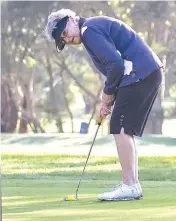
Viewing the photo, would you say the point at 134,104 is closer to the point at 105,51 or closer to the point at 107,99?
the point at 107,99

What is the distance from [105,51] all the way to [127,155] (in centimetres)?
76

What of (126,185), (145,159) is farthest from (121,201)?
(145,159)

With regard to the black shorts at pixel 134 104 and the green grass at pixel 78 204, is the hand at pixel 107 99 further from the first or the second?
the green grass at pixel 78 204

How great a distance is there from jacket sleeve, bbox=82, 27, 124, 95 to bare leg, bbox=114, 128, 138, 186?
429mm

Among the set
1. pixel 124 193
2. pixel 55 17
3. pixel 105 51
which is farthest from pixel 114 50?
pixel 124 193

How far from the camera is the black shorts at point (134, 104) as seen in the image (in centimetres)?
559

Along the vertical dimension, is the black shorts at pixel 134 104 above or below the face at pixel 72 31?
below

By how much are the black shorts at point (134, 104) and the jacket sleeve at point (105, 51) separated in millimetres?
158

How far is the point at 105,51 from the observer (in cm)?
542

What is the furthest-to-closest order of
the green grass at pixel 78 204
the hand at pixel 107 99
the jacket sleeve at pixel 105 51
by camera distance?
the hand at pixel 107 99 < the jacket sleeve at pixel 105 51 < the green grass at pixel 78 204

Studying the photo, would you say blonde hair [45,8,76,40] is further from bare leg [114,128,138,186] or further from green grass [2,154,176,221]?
green grass [2,154,176,221]

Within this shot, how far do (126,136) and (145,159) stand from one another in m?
7.73

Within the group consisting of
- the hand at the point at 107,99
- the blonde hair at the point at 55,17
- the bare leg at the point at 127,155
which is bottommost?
the bare leg at the point at 127,155

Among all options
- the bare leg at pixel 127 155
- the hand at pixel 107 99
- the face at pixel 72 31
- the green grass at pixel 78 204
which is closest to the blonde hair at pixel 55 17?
the face at pixel 72 31
